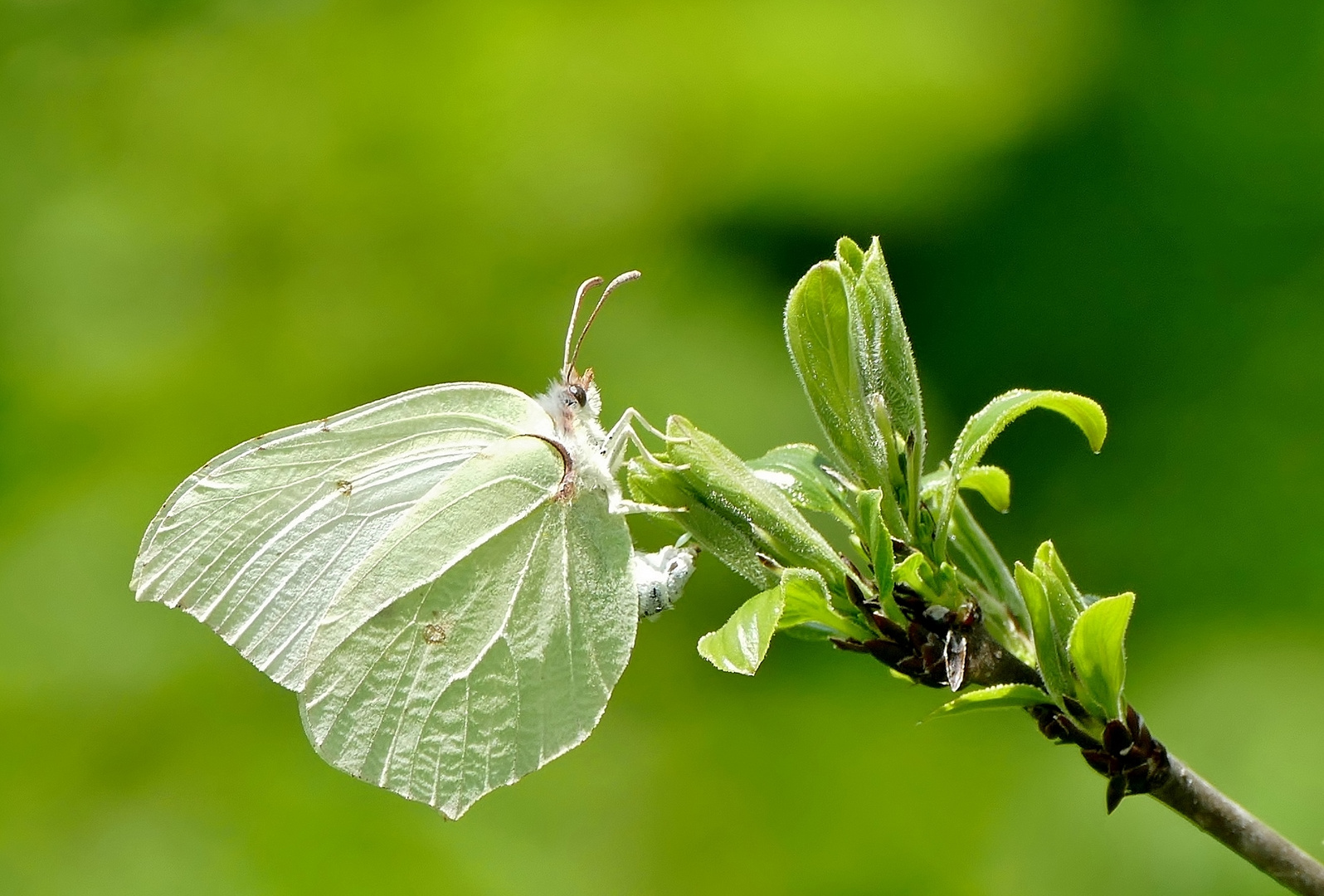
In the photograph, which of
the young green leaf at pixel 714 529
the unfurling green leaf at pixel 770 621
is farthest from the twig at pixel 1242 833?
the young green leaf at pixel 714 529

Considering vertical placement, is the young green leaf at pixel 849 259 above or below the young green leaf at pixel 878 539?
above

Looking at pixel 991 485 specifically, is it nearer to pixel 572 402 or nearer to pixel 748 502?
pixel 748 502

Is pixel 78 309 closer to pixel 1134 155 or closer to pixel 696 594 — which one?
pixel 696 594

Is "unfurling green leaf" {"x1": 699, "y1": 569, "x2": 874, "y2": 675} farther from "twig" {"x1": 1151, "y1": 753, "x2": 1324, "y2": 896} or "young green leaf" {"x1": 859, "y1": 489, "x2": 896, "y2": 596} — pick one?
"twig" {"x1": 1151, "y1": 753, "x2": 1324, "y2": 896}

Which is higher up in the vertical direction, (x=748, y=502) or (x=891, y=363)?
(x=891, y=363)

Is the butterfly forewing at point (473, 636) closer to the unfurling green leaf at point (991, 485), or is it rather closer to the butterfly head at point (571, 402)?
the butterfly head at point (571, 402)

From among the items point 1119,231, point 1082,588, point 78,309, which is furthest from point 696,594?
point 78,309

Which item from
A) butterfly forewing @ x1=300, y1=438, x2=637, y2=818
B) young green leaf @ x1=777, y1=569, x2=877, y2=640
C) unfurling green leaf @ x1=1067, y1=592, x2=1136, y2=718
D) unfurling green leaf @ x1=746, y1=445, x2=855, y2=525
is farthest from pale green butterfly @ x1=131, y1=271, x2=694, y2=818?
unfurling green leaf @ x1=1067, y1=592, x2=1136, y2=718

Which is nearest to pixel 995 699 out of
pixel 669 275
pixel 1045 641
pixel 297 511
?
pixel 1045 641
